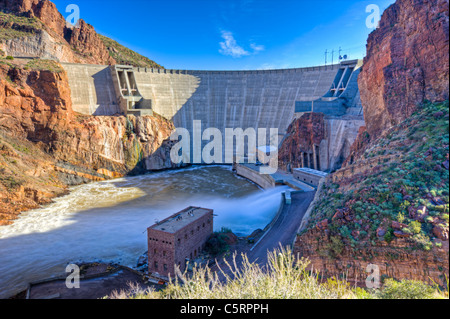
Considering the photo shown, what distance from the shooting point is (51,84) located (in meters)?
35.5

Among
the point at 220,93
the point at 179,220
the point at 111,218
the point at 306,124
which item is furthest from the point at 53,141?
the point at 306,124

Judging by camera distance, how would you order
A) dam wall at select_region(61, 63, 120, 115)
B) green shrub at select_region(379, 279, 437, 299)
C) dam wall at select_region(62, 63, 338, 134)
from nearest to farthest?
green shrub at select_region(379, 279, 437, 299), dam wall at select_region(61, 63, 120, 115), dam wall at select_region(62, 63, 338, 134)

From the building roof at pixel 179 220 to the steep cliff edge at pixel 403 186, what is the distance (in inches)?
261

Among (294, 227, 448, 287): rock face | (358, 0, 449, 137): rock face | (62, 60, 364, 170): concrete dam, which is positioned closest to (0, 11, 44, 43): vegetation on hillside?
(62, 60, 364, 170): concrete dam

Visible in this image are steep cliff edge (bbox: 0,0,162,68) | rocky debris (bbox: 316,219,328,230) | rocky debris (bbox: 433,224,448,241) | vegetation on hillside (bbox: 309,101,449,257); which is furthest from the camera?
steep cliff edge (bbox: 0,0,162,68)

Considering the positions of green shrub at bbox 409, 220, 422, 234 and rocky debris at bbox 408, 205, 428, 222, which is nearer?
green shrub at bbox 409, 220, 422, 234

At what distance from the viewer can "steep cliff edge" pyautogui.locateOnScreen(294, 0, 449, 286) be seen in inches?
352

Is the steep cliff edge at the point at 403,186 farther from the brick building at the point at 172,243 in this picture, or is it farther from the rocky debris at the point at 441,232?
the brick building at the point at 172,243

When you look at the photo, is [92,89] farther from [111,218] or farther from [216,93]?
[111,218]

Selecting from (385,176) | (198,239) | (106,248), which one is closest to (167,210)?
(106,248)

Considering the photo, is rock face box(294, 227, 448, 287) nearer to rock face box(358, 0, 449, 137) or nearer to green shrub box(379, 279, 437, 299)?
green shrub box(379, 279, 437, 299)

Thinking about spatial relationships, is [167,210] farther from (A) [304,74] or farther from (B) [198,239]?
(A) [304,74]

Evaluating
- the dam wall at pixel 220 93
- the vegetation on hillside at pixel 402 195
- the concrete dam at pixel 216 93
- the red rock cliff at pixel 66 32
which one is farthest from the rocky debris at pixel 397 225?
the red rock cliff at pixel 66 32

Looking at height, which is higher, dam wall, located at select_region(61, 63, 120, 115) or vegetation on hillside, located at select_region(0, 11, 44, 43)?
vegetation on hillside, located at select_region(0, 11, 44, 43)
